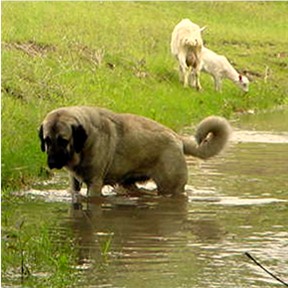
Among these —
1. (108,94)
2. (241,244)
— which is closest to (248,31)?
(108,94)

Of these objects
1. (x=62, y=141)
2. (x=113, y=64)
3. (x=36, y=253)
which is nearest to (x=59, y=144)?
(x=62, y=141)

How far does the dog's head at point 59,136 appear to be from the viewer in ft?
36.3

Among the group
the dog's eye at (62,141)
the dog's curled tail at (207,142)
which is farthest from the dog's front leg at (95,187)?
the dog's curled tail at (207,142)

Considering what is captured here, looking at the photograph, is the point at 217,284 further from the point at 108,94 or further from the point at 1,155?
the point at 108,94

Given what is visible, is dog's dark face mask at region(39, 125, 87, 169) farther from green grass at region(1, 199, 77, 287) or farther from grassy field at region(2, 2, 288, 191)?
grassy field at region(2, 2, 288, 191)

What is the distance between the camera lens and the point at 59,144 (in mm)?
11094

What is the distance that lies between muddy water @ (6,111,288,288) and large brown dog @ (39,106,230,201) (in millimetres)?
257

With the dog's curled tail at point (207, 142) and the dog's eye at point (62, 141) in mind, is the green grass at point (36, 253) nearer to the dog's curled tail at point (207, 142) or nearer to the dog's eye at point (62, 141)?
the dog's eye at point (62, 141)

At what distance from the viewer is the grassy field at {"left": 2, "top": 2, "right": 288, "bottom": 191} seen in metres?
15.0

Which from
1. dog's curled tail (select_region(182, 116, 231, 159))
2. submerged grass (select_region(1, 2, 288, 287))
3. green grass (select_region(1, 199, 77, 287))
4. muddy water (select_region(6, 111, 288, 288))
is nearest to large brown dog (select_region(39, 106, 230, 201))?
dog's curled tail (select_region(182, 116, 231, 159))

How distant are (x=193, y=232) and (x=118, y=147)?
1.98 meters

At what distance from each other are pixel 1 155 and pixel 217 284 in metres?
4.97

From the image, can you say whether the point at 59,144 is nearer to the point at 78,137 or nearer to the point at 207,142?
the point at 78,137

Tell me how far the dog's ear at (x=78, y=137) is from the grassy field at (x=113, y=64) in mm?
1006
